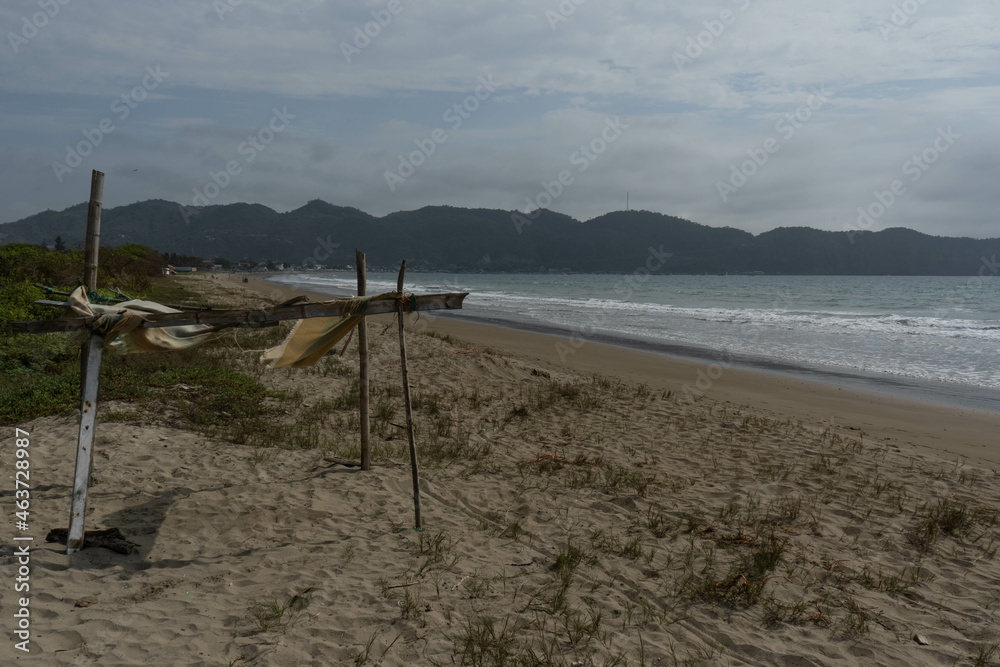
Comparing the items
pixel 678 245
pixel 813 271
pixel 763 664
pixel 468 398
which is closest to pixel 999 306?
pixel 468 398

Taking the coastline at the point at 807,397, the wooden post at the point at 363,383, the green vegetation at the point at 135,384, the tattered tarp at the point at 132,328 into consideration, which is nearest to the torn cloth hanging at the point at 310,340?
the wooden post at the point at 363,383

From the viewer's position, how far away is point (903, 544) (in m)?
4.97

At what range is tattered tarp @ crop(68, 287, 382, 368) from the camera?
4.38 metres

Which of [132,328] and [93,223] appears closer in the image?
[132,328]

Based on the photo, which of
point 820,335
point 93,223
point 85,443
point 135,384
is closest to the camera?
point 85,443

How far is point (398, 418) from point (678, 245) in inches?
5597

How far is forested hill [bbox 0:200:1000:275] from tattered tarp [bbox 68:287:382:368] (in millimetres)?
125668

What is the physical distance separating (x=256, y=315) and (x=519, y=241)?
14288cm

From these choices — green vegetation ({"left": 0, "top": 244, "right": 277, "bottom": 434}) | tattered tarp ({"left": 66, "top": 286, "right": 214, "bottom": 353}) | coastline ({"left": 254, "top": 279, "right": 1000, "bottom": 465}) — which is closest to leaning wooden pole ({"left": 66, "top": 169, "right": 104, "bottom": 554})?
tattered tarp ({"left": 66, "top": 286, "right": 214, "bottom": 353})

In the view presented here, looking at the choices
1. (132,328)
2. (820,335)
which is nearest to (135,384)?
(132,328)

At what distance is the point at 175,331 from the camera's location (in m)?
4.78

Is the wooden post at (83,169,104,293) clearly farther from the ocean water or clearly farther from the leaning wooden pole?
the ocean water

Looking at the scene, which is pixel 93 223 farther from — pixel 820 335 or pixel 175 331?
pixel 820 335

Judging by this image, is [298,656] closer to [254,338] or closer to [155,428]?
[155,428]
